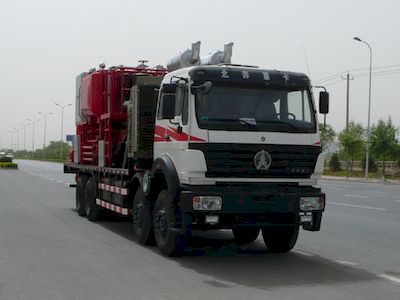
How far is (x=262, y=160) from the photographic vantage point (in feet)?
29.4

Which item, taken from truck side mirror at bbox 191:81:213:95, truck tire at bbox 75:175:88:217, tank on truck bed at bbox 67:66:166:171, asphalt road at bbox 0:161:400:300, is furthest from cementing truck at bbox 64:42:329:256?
truck tire at bbox 75:175:88:217

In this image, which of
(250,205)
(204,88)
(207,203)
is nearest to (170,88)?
(204,88)

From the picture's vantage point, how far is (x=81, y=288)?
7.20 metres

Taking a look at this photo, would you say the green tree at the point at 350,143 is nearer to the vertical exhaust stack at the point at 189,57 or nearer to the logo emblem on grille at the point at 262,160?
the vertical exhaust stack at the point at 189,57

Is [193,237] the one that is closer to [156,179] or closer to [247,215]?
[156,179]

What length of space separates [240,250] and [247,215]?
1535mm

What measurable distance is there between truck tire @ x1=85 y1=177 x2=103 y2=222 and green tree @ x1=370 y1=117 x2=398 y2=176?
44194 mm

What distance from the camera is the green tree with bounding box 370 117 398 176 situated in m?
55.4

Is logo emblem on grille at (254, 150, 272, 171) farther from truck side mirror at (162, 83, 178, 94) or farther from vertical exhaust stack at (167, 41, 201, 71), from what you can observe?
vertical exhaust stack at (167, 41, 201, 71)

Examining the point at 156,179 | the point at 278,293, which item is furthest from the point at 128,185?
the point at 278,293

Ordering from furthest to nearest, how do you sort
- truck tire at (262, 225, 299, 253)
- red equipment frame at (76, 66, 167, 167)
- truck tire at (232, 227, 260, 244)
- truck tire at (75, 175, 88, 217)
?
truck tire at (75, 175, 88, 217), red equipment frame at (76, 66, 167, 167), truck tire at (232, 227, 260, 244), truck tire at (262, 225, 299, 253)

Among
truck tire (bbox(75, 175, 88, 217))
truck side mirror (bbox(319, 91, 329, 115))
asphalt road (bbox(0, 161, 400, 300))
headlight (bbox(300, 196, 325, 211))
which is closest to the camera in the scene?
asphalt road (bbox(0, 161, 400, 300))

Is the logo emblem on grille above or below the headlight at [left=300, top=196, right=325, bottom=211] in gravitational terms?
above

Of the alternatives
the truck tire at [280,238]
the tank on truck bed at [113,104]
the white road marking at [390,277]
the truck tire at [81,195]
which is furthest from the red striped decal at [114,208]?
the white road marking at [390,277]
